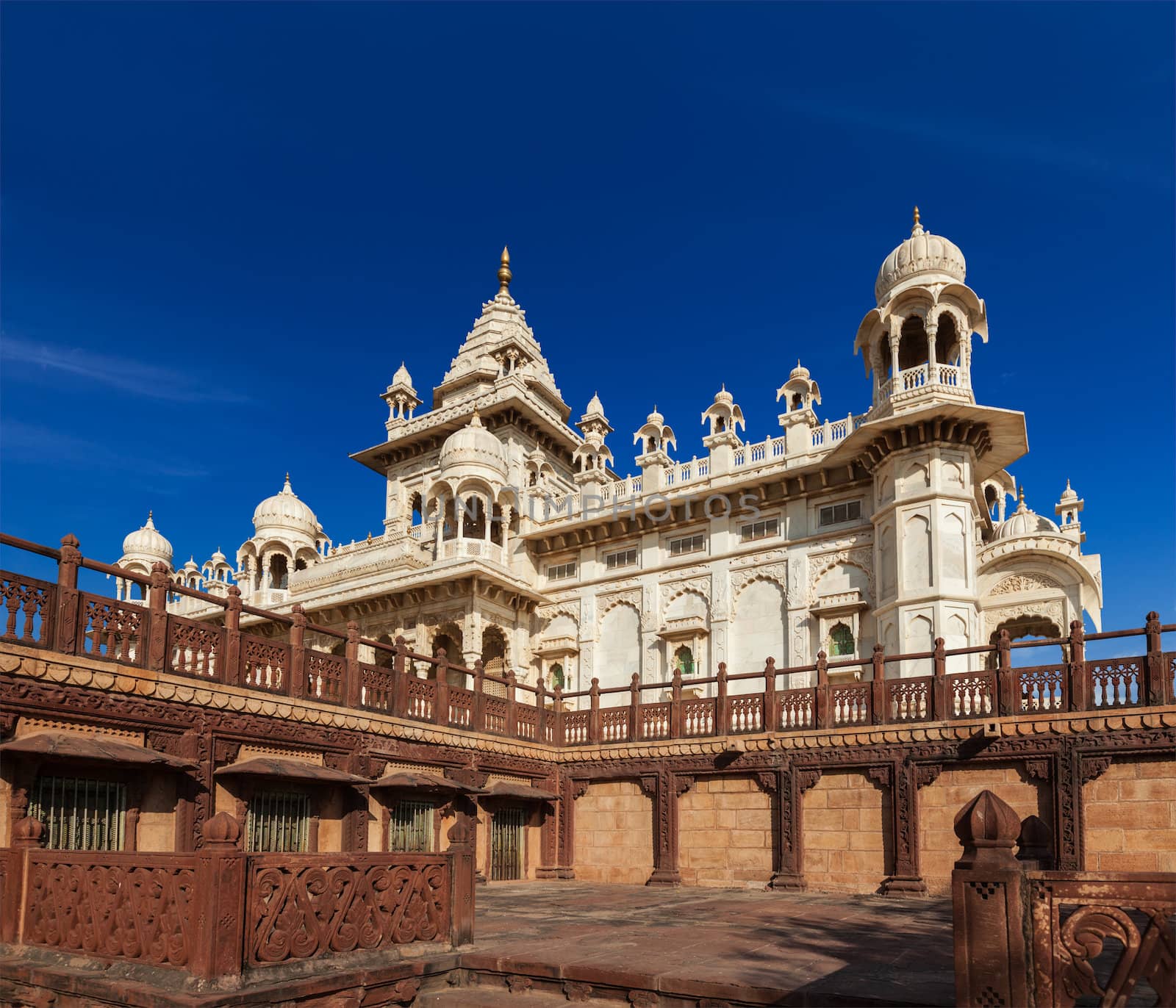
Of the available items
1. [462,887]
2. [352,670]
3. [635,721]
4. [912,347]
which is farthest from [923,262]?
[462,887]

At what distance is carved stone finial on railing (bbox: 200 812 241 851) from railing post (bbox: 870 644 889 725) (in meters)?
13.5

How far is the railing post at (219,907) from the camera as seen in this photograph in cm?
691

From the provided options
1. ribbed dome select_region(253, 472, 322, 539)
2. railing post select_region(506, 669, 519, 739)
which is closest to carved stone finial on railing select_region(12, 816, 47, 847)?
railing post select_region(506, 669, 519, 739)

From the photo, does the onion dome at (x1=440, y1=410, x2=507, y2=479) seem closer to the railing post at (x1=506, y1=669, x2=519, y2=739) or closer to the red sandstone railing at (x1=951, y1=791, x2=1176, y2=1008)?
the railing post at (x1=506, y1=669, x2=519, y2=739)

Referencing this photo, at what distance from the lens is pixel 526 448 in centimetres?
3994

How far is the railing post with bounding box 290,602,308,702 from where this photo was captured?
15.8m

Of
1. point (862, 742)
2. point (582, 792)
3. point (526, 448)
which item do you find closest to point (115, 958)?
point (862, 742)

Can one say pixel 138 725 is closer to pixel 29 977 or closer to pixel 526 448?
pixel 29 977

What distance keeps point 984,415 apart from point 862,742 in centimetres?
878

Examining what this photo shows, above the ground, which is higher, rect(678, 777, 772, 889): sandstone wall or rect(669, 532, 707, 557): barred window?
rect(669, 532, 707, 557): barred window

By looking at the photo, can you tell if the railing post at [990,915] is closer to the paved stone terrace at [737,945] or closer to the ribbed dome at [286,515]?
the paved stone terrace at [737,945]

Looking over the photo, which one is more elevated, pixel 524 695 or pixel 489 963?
pixel 524 695

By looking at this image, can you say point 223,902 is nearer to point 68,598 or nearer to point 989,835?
point 989,835

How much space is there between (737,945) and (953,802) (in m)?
8.43
